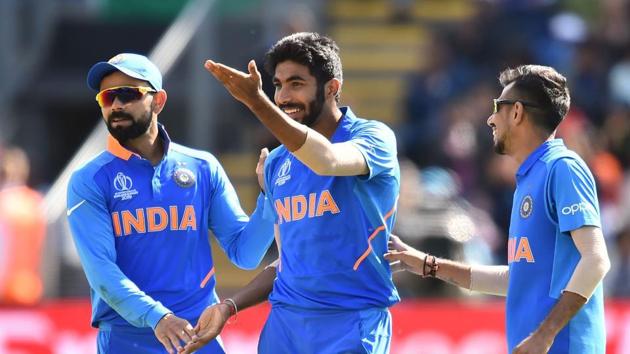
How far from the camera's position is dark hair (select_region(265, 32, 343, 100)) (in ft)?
20.5

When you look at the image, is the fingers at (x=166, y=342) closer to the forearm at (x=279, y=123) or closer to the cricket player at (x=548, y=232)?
the forearm at (x=279, y=123)

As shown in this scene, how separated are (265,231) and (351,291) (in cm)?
85

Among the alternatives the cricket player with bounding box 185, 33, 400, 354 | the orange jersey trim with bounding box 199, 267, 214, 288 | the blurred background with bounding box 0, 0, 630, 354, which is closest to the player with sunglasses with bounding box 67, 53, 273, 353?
the orange jersey trim with bounding box 199, 267, 214, 288

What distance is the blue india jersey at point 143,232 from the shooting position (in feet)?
21.4

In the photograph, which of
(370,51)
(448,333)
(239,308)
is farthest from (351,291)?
(370,51)

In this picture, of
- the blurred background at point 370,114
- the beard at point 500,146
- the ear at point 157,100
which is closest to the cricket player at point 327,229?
the beard at point 500,146

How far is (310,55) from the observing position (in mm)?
6266

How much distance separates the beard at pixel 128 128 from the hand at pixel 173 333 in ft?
3.14

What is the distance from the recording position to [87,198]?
21.6 feet

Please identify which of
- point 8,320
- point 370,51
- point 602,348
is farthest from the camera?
point 370,51

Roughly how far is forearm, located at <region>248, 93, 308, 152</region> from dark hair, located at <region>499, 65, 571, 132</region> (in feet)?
3.54

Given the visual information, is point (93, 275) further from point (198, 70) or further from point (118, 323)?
point (198, 70)

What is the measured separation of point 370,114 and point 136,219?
9.41 meters

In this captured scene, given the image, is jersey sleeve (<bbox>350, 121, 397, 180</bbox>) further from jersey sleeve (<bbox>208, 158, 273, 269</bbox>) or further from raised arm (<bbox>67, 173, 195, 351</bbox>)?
raised arm (<bbox>67, 173, 195, 351</bbox>)
